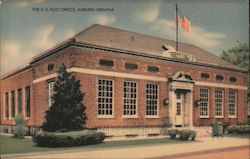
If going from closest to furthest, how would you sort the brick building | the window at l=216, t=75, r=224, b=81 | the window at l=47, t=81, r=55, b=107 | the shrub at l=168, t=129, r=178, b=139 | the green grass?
1. the green grass
2. the window at l=47, t=81, r=55, b=107
3. the brick building
4. the shrub at l=168, t=129, r=178, b=139
5. the window at l=216, t=75, r=224, b=81

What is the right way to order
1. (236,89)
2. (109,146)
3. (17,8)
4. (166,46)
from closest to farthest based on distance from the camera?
1. (17,8)
2. (109,146)
3. (166,46)
4. (236,89)

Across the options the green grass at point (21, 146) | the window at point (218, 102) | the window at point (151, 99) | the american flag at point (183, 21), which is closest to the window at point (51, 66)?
the green grass at point (21, 146)

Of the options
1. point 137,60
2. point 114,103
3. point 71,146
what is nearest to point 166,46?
point 137,60

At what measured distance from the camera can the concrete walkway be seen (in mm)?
9664

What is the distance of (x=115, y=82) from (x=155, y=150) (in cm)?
206

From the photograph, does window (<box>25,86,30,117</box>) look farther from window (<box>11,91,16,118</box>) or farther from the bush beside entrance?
the bush beside entrance

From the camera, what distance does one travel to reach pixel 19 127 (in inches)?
406

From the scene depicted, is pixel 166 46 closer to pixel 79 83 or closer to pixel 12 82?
pixel 79 83

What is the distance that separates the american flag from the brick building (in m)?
0.53

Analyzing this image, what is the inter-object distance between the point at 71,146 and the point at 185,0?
4434mm

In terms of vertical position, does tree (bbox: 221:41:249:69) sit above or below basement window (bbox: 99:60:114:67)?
above

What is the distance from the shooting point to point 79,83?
10117 mm

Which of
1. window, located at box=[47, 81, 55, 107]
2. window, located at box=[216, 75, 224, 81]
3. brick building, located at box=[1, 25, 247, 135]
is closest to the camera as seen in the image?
window, located at box=[47, 81, 55, 107]

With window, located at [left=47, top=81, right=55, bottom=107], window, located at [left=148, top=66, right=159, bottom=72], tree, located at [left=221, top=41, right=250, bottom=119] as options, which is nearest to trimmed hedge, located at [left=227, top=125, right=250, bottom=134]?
tree, located at [left=221, top=41, right=250, bottom=119]
